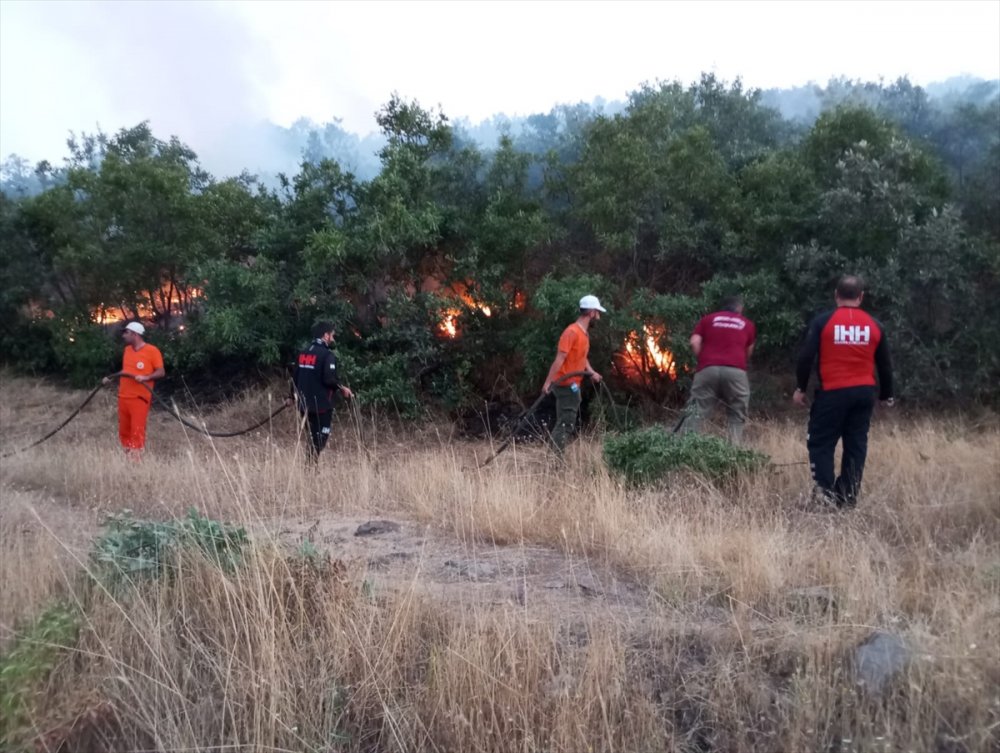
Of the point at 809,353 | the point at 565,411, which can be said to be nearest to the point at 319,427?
the point at 565,411

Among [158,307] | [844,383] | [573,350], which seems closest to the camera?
[844,383]

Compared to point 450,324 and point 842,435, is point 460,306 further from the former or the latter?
point 842,435

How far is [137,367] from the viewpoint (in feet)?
32.1

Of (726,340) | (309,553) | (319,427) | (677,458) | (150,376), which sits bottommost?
(319,427)

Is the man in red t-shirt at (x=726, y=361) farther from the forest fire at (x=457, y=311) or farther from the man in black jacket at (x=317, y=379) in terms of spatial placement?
the forest fire at (x=457, y=311)

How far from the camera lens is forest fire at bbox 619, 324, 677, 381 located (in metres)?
11.7

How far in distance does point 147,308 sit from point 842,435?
13.3 metres

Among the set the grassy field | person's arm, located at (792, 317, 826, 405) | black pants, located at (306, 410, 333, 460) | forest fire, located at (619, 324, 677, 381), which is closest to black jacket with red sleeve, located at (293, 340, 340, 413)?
black pants, located at (306, 410, 333, 460)

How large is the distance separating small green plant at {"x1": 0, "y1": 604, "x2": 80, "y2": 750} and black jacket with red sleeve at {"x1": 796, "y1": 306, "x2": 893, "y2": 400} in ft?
15.9

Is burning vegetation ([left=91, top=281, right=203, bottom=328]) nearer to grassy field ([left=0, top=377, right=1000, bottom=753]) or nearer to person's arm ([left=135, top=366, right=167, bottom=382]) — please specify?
person's arm ([left=135, top=366, right=167, bottom=382])

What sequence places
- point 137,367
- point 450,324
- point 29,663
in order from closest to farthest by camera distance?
point 29,663
point 137,367
point 450,324

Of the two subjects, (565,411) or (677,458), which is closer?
(677,458)

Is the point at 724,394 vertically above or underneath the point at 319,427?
above

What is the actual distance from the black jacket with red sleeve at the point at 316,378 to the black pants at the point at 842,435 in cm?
473
